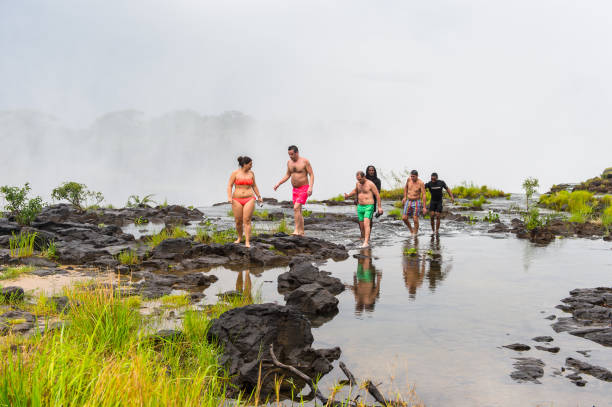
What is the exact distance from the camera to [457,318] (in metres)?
7.07

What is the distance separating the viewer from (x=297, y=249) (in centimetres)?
1352

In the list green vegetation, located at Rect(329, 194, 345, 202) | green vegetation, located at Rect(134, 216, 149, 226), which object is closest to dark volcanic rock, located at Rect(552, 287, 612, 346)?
green vegetation, located at Rect(134, 216, 149, 226)

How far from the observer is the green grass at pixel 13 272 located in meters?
9.09

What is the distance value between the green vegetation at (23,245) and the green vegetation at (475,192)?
29.3 metres

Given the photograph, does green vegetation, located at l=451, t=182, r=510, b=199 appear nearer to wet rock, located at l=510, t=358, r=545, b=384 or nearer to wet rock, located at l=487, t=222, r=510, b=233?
wet rock, located at l=487, t=222, r=510, b=233

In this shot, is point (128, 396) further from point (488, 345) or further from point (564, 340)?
point (564, 340)

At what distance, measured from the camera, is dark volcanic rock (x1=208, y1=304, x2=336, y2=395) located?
15.8 feet

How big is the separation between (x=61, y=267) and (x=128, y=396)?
829 centimetres

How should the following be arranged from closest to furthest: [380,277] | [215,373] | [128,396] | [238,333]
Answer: [128,396] < [215,373] < [238,333] < [380,277]

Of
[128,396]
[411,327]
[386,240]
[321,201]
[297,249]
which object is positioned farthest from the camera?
[321,201]

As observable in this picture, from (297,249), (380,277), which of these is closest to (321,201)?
(297,249)

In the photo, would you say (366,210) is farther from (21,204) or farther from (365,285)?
(21,204)

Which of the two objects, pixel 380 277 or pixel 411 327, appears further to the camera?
pixel 380 277

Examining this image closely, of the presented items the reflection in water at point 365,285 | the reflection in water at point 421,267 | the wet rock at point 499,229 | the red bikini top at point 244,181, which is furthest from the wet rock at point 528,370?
the wet rock at point 499,229
